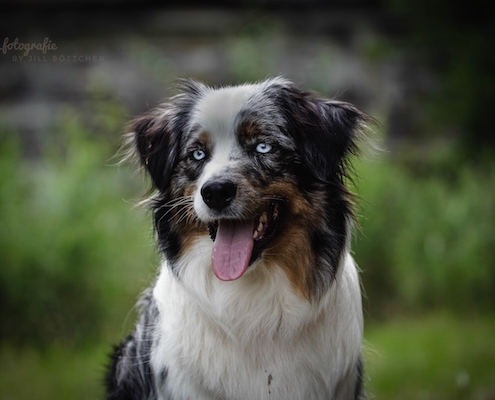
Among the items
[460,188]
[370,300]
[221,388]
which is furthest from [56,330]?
[460,188]

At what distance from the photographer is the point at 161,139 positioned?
431 centimetres

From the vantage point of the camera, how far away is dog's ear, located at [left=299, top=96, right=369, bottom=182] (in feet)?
13.3

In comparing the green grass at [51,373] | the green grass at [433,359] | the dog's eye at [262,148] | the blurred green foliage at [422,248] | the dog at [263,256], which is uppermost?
the dog's eye at [262,148]

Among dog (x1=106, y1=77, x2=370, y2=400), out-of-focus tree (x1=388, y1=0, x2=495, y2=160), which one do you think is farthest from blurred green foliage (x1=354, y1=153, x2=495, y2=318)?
dog (x1=106, y1=77, x2=370, y2=400)

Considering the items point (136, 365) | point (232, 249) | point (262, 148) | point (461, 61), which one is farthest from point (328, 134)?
point (461, 61)

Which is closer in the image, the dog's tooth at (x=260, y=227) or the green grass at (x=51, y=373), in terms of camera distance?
the dog's tooth at (x=260, y=227)

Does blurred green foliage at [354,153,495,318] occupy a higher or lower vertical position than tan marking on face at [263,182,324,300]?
lower

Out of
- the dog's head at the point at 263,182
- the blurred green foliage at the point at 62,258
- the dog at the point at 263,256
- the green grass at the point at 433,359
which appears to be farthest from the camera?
the blurred green foliage at the point at 62,258

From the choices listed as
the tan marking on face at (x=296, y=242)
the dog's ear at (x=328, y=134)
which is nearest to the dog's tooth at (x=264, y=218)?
the tan marking on face at (x=296, y=242)

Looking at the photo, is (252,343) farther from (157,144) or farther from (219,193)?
(157,144)

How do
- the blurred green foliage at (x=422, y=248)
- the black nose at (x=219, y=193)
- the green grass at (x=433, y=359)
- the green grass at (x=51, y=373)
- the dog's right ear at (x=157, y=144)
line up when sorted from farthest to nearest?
the blurred green foliage at (x=422, y=248) → the green grass at (x=51, y=373) → the green grass at (x=433, y=359) → the dog's right ear at (x=157, y=144) → the black nose at (x=219, y=193)

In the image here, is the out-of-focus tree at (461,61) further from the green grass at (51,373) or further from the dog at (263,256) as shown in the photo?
the dog at (263,256)

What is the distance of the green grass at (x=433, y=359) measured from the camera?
6168mm

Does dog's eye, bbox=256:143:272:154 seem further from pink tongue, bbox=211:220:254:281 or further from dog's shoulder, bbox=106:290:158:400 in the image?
dog's shoulder, bbox=106:290:158:400
